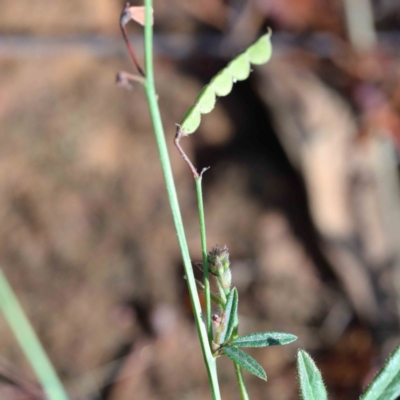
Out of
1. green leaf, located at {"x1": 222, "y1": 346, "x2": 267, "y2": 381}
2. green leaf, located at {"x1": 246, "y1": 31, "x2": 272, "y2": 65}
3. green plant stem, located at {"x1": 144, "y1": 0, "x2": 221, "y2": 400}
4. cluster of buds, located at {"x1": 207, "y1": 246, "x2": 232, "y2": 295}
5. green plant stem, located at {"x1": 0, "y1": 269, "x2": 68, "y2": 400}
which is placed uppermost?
green leaf, located at {"x1": 246, "y1": 31, "x2": 272, "y2": 65}

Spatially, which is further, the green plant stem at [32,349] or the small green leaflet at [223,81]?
the green plant stem at [32,349]

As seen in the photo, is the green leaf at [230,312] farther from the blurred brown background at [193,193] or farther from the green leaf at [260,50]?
the blurred brown background at [193,193]

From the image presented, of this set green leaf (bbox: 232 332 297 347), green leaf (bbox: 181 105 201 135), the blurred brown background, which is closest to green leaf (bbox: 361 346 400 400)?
green leaf (bbox: 232 332 297 347)

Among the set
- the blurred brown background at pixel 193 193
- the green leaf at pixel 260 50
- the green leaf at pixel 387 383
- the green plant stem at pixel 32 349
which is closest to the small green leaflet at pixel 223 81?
the green leaf at pixel 260 50

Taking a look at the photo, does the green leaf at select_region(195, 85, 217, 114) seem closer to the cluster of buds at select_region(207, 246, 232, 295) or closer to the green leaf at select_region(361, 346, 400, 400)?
the cluster of buds at select_region(207, 246, 232, 295)

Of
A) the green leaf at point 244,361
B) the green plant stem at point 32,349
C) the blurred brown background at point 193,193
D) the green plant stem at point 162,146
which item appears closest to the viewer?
the green plant stem at point 162,146

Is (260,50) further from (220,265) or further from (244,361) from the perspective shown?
(244,361)
